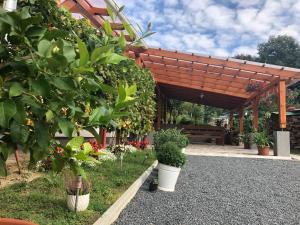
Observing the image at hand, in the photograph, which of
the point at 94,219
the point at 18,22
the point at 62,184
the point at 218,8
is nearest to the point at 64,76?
the point at 18,22

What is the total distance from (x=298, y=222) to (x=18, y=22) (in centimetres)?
357

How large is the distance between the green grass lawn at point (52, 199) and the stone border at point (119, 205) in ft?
0.21

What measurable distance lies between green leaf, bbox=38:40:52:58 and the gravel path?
2584 millimetres

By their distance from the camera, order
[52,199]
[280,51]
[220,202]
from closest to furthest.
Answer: [52,199]
[220,202]
[280,51]

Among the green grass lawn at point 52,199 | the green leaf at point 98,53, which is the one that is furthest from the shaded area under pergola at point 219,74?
the green leaf at point 98,53

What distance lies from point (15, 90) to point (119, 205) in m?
A: 2.86

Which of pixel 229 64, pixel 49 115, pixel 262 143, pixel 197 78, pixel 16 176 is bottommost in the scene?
pixel 16 176

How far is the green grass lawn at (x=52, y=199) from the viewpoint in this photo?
272 centimetres

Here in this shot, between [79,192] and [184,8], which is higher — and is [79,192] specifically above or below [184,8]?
below

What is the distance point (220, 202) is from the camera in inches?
164

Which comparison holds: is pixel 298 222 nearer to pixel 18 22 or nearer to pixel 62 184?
pixel 62 184

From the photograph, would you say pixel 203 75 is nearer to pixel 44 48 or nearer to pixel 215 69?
pixel 215 69

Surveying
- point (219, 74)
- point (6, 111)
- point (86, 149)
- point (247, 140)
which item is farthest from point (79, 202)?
point (247, 140)

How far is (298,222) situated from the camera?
11.4 ft
